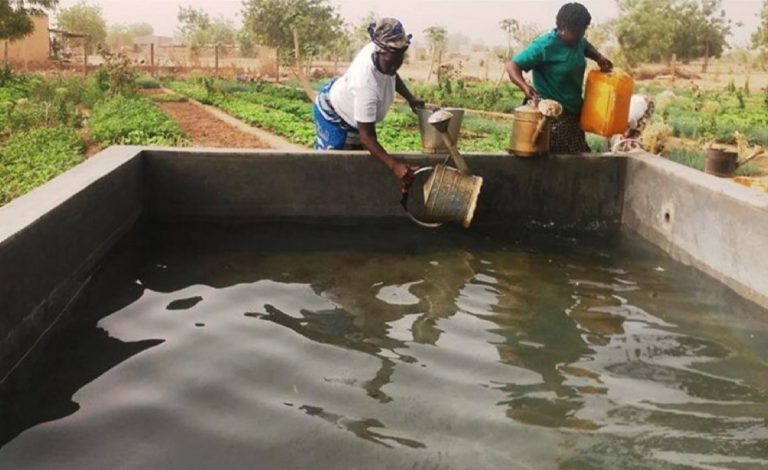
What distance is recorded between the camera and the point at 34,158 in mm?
8602

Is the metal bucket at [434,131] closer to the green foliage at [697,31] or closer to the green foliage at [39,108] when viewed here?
the green foliage at [39,108]

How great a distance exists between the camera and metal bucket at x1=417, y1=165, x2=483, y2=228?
202 inches

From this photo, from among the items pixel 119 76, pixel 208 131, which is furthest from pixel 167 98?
pixel 208 131

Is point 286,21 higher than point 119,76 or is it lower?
higher

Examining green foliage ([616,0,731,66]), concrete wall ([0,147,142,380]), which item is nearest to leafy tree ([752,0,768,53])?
green foliage ([616,0,731,66])

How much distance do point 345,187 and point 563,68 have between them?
73.0 inches

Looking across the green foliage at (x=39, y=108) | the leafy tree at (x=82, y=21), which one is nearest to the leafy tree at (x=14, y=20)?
the green foliage at (x=39, y=108)

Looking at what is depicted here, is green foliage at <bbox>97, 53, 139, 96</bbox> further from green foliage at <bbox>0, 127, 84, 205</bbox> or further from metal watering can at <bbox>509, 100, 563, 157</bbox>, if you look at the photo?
metal watering can at <bbox>509, 100, 563, 157</bbox>

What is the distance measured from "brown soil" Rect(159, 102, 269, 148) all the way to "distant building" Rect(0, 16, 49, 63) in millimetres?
17310

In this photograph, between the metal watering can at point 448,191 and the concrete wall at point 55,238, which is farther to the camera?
the metal watering can at point 448,191

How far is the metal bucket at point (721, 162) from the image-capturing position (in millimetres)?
7137

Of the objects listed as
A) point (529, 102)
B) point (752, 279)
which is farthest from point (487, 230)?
point (752, 279)

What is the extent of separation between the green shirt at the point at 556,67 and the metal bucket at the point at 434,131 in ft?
2.23

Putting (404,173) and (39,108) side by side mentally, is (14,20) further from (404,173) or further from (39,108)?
(404,173)
